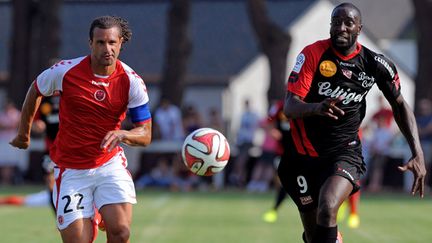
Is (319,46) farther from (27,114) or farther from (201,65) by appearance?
(201,65)

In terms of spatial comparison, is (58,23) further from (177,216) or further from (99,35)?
(99,35)

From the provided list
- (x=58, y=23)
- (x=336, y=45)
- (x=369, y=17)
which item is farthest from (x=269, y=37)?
(x=369, y=17)

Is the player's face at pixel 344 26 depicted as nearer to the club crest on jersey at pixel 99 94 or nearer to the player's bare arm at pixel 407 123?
the player's bare arm at pixel 407 123

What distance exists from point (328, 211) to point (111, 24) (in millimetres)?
2253

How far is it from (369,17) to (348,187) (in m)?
54.7

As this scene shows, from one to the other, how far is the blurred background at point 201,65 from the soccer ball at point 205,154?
4.65m

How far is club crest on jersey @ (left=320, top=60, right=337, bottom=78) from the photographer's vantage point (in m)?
9.22

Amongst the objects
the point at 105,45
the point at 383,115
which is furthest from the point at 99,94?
the point at 383,115

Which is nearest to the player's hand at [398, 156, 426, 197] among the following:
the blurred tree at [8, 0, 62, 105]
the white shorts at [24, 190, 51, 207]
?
the white shorts at [24, 190, 51, 207]

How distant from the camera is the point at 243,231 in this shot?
1502 centimetres

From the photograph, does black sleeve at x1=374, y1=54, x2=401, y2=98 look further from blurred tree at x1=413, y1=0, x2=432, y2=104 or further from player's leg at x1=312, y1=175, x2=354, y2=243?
blurred tree at x1=413, y1=0, x2=432, y2=104

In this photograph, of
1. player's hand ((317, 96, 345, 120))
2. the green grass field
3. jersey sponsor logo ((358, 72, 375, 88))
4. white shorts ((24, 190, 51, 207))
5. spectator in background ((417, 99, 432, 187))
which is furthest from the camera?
spectator in background ((417, 99, 432, 187))

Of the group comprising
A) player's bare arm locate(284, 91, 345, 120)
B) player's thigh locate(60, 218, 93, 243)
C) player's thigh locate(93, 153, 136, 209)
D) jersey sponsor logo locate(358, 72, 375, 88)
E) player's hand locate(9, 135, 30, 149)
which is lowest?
player's thigh locate(60, 218, 93, 243)

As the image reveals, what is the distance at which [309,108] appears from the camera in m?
8.66
